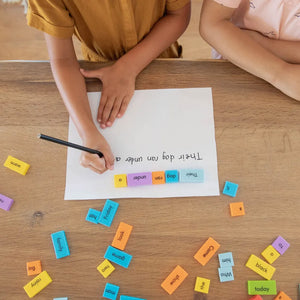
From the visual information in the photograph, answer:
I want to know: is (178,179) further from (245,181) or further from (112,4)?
(112,4)

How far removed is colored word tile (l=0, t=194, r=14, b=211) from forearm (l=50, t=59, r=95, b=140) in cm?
18

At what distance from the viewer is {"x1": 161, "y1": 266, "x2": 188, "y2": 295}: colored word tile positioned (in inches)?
20.6

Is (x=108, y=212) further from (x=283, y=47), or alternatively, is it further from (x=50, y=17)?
(x=283, y=47)

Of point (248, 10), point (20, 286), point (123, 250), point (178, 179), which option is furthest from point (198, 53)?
point (20, 286)

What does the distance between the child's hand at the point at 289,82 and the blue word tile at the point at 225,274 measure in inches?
14.2

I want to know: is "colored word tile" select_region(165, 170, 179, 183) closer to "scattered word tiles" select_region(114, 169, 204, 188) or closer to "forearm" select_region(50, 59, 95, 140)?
"scattered word tiles" select_region(114, 169, 204, 188)

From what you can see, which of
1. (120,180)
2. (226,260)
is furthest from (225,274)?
(120,180)

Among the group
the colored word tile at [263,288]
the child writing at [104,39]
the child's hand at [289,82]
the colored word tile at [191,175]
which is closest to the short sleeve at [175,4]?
the child writing at [104,39]

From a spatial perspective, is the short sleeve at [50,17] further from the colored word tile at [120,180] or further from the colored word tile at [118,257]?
the colored word tile at [118,257]

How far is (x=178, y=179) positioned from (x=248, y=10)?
16.3 inches

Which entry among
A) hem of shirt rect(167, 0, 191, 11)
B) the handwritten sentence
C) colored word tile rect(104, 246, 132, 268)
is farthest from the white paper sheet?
hem of shirt rect(167, 0, 191, 11)

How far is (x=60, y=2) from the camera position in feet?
1.96

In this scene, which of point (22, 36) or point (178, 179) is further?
point (22, 36)

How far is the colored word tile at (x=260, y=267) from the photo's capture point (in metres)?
0.52
